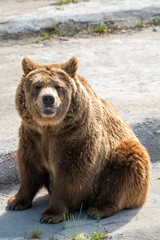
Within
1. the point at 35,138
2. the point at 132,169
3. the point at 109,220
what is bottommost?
the point at 109,220

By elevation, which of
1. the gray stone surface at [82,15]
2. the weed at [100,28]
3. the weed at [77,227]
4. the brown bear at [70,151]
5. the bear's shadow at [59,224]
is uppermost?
the gray stone surface at [82,15]

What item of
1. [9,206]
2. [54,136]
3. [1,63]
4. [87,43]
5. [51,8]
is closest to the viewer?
[54,136]

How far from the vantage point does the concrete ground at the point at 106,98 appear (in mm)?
5359

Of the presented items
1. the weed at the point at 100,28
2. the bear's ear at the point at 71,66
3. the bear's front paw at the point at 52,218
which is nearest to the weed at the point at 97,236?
the bear's front paw at the point at 52,218

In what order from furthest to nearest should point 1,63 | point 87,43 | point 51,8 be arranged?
1. point 51,8
2. point 87,43
3. point 1,63

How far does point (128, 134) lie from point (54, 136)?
115 centimetres

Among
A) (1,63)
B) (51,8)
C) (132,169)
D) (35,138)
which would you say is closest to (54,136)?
(35,138)

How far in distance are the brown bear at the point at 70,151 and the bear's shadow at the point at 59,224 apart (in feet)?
0.26

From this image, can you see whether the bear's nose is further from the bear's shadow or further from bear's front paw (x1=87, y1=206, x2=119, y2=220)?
bear's front paw (x1=87, y1=206, x2=119, y2=220)

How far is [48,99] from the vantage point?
16.6 feet

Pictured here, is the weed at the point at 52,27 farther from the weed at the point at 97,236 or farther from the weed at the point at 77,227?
the weed at the point at 97,236

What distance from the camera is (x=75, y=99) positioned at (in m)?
5.39

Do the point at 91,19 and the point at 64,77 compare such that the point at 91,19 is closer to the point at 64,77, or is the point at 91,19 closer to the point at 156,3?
the point at 156,3

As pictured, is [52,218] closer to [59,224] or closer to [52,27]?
[59,224]
